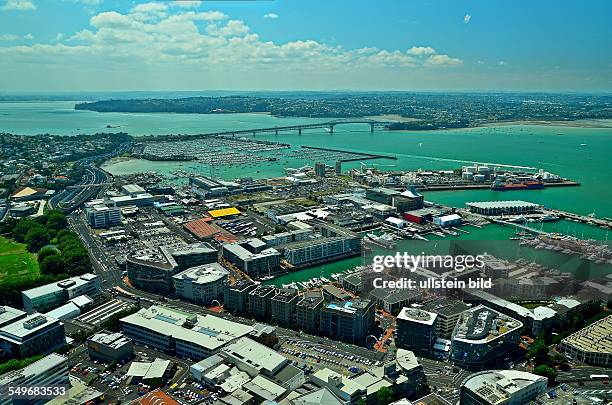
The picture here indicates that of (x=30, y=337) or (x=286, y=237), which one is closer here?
(x=30, y=337)

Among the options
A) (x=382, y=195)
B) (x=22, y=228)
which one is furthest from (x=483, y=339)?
(x=22, y=228)

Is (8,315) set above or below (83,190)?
below

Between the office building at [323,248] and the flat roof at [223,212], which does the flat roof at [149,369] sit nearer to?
the office building at [323,248]

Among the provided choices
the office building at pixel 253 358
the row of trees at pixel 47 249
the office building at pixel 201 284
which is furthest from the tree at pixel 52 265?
the office building at pixel 253 358

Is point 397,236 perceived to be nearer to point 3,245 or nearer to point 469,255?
point 469,255

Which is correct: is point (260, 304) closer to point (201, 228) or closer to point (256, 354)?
point (256, 354)

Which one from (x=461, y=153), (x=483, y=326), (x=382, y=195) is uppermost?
(x=461, y=153)
